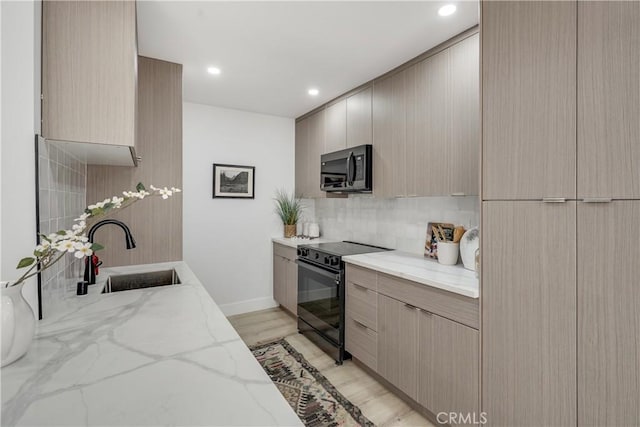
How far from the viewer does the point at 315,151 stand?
3518mm

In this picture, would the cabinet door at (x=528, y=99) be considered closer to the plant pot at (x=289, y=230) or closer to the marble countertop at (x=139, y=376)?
the marble countertop at (x=139, y=376)

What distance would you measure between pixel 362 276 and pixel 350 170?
3.33 feet

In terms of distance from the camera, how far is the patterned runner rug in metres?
1.88

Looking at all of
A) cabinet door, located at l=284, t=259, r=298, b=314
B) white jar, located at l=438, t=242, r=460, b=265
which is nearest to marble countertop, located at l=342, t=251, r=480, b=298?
white jar, located at l=438, t=242, r=460, b=265

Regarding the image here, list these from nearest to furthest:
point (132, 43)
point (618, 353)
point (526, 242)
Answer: point (618, 353) < point (526, 242) < point (132, 43)

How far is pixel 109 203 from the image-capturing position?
1120 mm

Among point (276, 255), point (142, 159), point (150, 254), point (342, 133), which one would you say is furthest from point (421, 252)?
point (142, 159)

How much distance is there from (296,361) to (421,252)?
1446mm

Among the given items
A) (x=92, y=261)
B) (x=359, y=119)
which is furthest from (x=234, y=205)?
(x=92, y=261)

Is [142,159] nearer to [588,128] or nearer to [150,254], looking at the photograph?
[150,254]

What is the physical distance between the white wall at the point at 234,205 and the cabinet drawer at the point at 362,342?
1.63 metres

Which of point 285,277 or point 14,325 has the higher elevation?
point 14,325

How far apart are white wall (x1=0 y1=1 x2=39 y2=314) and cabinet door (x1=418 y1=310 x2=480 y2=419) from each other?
6.34 ft

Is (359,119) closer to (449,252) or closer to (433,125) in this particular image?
(433,125)
